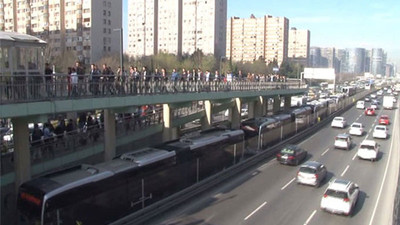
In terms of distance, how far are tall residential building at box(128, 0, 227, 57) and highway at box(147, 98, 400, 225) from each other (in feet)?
282

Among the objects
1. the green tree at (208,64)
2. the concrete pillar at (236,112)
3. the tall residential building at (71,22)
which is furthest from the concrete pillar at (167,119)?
the tall residential building at (71,22)

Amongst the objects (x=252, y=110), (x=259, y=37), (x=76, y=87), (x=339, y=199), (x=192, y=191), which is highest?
(x=259, y=37)

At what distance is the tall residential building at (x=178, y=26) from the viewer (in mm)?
107375

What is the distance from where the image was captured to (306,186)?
Result: 19.2m

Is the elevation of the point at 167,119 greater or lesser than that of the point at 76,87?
lesser

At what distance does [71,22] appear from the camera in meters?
77.5

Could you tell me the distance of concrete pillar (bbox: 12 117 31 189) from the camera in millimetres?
13703

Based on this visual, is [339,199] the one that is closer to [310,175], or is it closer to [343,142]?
[310,175]

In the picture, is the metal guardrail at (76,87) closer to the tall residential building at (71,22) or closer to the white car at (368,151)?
the white car at (368,151)

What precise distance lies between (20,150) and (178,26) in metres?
99.4

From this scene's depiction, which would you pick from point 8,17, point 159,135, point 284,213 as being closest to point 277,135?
point 159,135

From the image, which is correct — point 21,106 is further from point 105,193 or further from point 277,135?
point 277,135

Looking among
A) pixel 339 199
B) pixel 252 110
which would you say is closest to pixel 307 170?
pixel 339 199

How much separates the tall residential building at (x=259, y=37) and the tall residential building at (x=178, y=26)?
31.8m
